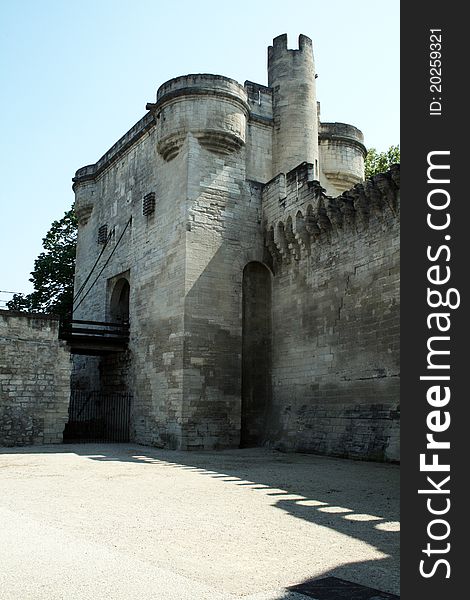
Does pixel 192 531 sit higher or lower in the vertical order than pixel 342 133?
lower

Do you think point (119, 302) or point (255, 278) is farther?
point (119, 302)

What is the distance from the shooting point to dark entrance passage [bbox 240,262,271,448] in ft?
51.2

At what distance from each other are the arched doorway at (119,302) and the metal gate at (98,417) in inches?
99.9

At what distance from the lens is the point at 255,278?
16312 millimetres

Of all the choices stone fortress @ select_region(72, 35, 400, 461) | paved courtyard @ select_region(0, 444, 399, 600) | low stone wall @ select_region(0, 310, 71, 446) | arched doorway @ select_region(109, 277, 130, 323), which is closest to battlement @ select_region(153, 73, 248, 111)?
stone fortress @ select_region(72, 35, 400, 461)

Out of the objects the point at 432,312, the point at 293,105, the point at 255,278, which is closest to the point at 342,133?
the point at 293,105

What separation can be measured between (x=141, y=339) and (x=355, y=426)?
22.7 ft

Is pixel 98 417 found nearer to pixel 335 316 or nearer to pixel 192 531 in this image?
pixel 335 316

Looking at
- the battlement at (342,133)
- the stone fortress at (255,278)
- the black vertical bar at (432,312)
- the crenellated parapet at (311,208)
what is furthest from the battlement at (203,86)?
the black vertical bar at (432,312)

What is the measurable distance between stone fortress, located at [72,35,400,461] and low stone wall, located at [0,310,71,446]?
7.02 feet

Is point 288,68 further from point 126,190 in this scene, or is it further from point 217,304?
point 217,304

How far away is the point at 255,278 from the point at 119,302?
5.71 metres

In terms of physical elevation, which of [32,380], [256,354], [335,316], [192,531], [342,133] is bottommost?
[192,531]

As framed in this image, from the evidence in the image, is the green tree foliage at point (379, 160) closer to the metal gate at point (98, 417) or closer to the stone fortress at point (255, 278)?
the stone fortress at point (255, 278)
